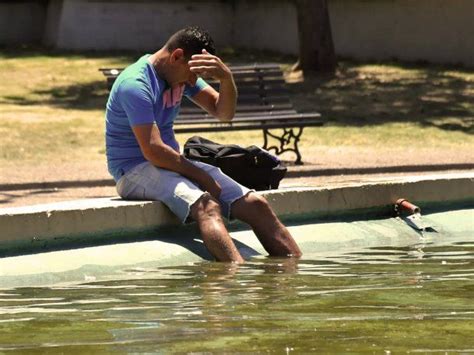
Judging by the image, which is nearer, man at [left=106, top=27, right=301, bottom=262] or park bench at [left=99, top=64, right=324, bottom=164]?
man at [left=106, top=27, right=301, bottom=262]

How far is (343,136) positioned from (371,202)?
8121 mm

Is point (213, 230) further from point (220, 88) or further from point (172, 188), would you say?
point (220, 88)

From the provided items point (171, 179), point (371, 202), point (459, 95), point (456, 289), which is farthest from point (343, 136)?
point (456, 289)

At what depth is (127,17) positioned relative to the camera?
27.7 meters

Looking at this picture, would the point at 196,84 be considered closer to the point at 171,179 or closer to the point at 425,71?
the point at 171,179

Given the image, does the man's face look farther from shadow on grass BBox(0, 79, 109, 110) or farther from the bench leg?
shadow on grass BBox(0, 79, 109, 110)

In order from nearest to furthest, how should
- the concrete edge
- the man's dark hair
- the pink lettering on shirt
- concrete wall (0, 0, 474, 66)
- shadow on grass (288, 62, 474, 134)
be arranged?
the concrete edge < the man's dark hair < the pink lettering on shirt < shadow on grass (288, 62, 474, 134) < concrete wall (0, 0, 474, 66)

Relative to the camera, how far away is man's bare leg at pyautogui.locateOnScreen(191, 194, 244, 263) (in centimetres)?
783

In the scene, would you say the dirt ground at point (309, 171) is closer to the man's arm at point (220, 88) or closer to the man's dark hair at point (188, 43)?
the man's arm at point (220, 88)

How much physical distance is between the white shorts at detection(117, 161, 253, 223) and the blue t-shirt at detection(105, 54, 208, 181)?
98 mm

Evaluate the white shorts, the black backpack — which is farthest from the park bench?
the white shorts

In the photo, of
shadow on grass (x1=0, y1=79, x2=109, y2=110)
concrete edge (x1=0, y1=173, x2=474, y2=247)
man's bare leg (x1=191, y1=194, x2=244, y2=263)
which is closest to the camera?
concrete edge (x1=0, y1=173, x2=474, y2=247)

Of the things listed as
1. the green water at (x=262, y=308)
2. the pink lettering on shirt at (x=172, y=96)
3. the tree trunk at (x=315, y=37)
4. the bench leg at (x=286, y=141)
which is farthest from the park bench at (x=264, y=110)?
the tree trunk at (x=315, y=37)

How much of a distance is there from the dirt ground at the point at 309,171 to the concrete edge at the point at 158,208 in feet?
5.73
